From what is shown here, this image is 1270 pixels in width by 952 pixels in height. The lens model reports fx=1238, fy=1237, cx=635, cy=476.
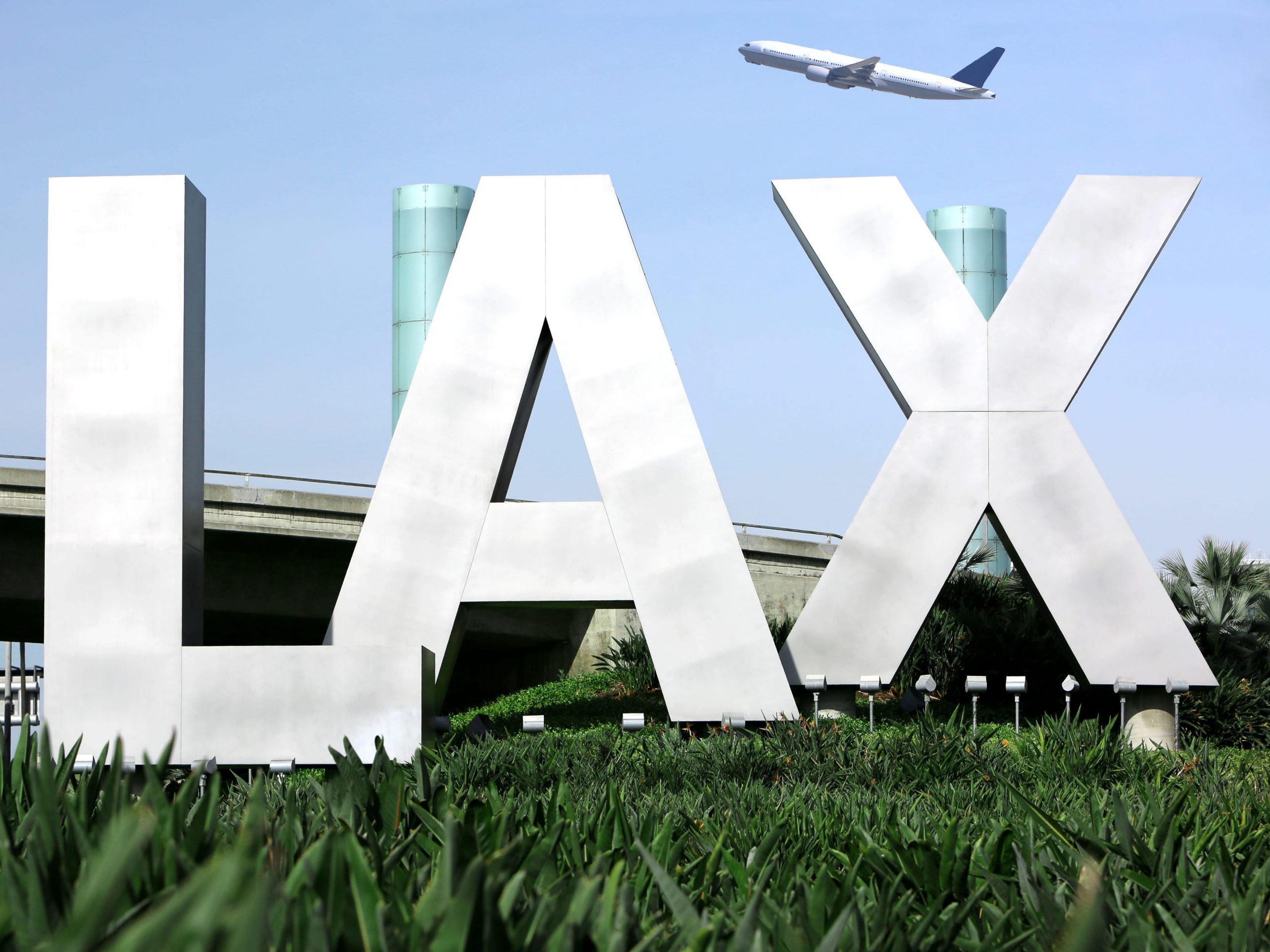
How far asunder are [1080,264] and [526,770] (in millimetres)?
8766

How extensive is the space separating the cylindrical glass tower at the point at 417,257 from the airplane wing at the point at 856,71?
55.7 feet

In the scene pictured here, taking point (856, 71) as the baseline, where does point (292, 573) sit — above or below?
below

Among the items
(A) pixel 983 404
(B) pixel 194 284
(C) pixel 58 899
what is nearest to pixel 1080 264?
(A) pixel 983 404

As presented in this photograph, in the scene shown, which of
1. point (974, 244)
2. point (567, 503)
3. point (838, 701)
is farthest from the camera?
point (974, 244)

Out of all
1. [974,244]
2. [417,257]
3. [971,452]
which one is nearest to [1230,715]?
[971,452]

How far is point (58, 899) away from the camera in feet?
7.79

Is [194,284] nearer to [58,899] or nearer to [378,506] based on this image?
[378,506]

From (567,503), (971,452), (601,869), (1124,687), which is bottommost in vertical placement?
(1124,687)

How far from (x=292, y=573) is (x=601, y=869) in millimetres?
20845

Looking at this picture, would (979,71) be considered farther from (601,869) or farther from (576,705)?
(601,869)

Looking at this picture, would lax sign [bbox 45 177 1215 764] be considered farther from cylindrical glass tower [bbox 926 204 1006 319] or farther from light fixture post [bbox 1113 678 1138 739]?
cylindrical glass tower [bbox 926 204 1006 319]

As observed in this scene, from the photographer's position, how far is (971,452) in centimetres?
1341

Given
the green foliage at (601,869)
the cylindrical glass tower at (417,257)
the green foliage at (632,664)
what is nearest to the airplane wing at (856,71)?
the cylindrical glass tower at (417,257)

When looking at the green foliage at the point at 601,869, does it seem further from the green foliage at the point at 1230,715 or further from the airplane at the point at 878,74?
the airplane at the point at 878,74
